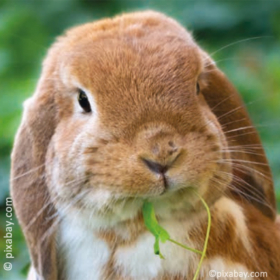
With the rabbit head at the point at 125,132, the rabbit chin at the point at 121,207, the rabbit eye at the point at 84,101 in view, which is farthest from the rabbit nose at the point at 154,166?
the rabbit eye at the point at 84,101

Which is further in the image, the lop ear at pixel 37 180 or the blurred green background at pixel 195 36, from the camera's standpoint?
the blurred green background at pixel 195 36

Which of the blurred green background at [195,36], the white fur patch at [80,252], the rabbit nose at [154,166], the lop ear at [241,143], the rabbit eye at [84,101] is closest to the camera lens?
the rabbit nose at [154,166]

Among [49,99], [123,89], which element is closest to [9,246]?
[49,99]

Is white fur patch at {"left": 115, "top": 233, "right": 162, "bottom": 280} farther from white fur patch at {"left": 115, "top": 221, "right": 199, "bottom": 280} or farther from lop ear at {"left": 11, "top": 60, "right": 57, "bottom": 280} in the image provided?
lop ear at {"left": 11, "top": 60, "right": 57, "bottom": 280}

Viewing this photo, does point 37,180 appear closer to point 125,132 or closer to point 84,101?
point 84,101

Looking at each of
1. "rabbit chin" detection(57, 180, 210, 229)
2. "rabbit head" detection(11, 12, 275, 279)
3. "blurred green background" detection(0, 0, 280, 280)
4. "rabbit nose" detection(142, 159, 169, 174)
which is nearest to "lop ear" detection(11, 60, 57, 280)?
"rabbit head" detection(11, 12, 275, 279)

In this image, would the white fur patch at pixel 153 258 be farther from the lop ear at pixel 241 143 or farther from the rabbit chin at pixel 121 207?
the lop ear at pixel 241 143

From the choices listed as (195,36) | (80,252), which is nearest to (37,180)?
(80,252)
